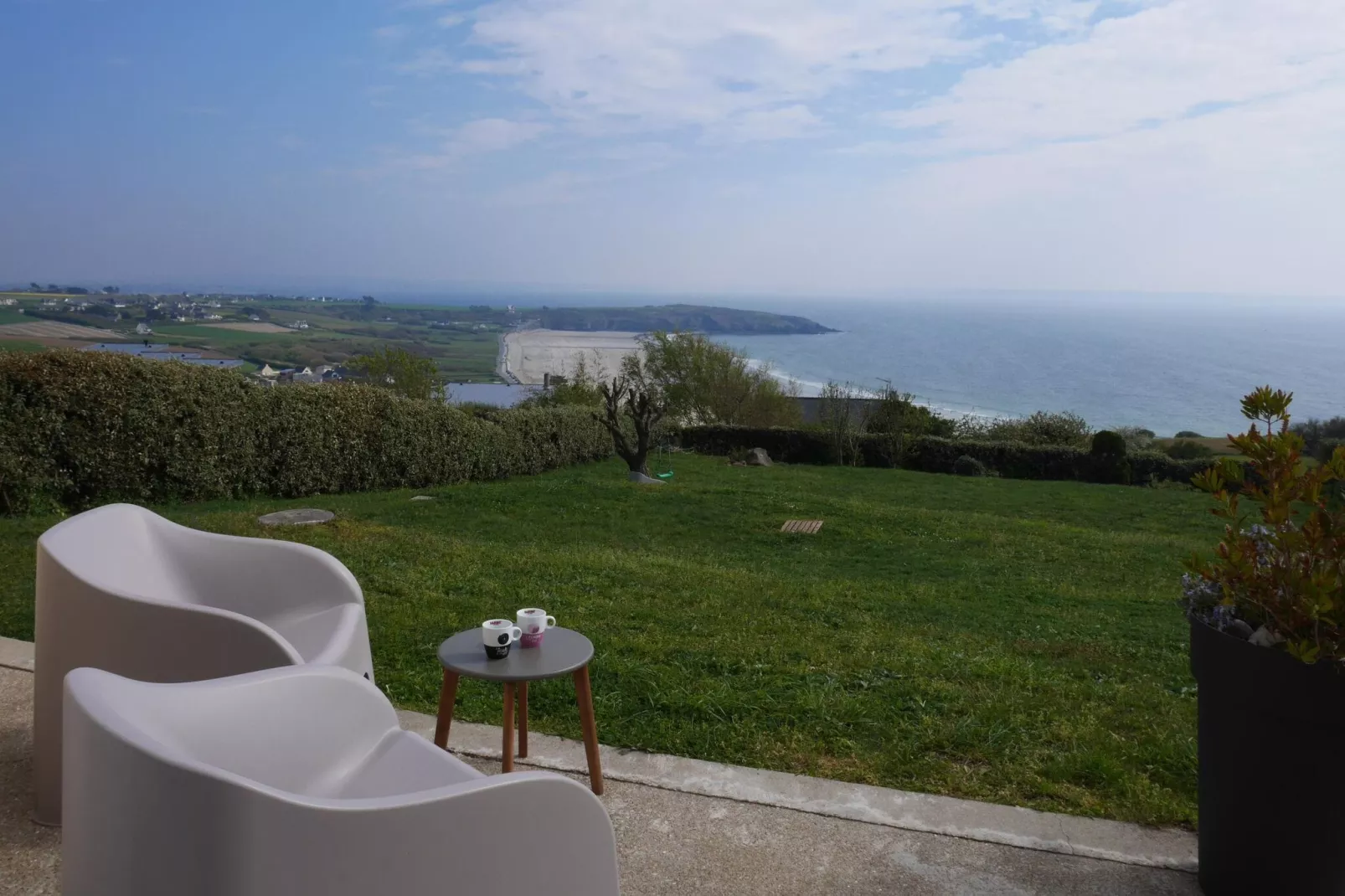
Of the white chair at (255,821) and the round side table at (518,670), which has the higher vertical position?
the white chair at (255,821)

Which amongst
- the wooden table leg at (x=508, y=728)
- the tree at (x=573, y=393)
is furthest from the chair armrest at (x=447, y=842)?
the tree at (x=573, y=393)

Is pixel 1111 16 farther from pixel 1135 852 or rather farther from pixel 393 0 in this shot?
pixel 1135 852

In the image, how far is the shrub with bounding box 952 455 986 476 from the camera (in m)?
21.8

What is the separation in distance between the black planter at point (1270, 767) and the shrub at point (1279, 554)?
0.09 meters

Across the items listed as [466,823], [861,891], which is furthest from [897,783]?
[466,823]

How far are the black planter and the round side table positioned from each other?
6.16 feet

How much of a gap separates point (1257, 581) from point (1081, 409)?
86393 millimetres

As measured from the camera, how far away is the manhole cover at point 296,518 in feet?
27.1

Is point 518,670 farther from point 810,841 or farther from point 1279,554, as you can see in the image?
point 1279,554

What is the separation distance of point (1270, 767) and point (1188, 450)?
82.7ft

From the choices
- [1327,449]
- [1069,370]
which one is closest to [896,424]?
[1327,449]

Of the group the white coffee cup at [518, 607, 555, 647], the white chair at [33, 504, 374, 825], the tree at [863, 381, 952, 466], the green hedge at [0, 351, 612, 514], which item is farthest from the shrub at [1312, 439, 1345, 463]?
the green hedge at [0, 351, 612, 514]

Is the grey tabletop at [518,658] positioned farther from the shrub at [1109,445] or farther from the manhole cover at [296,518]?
the shrub at [1109,445]

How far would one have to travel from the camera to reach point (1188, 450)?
24.1m
